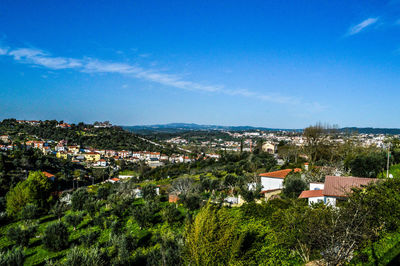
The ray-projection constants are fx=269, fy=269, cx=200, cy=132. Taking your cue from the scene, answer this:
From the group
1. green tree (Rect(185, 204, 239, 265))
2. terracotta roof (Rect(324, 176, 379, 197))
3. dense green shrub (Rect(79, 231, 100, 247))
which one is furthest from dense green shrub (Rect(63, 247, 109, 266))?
terracotta roof (Rect(324, 176, 379, 197))

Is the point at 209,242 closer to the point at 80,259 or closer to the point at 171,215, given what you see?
the point at 80,259

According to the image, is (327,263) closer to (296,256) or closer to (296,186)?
(296,256)

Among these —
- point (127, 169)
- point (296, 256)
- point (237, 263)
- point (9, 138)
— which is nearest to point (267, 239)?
point (296, 256)

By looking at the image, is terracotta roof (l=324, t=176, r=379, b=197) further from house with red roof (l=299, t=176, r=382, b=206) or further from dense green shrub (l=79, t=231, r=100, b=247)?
dense green shrub (l=79, t=231, r=100, b=247)

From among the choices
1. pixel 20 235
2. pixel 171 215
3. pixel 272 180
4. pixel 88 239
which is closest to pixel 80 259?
pixel 88 239

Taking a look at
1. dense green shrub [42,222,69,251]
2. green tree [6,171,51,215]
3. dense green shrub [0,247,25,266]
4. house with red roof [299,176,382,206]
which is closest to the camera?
dense green shrub [0,247,25,266]

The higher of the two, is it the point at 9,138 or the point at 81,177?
the point at 9,138

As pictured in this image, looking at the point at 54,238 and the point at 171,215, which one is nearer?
the point at 54,238

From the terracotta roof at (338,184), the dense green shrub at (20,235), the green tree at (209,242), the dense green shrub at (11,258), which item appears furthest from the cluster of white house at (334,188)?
the dense green shrub at (20,235)

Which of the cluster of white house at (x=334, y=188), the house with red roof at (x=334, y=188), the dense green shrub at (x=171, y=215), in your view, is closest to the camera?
the cluster of white house at (x=334, y=188)

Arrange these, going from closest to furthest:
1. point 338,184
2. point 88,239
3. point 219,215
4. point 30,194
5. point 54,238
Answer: point 219,215 → point 88,239 → point 54,238 → point 338,184 → point 30,194

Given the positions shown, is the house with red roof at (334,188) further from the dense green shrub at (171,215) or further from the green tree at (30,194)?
the green tree at (30,194)
